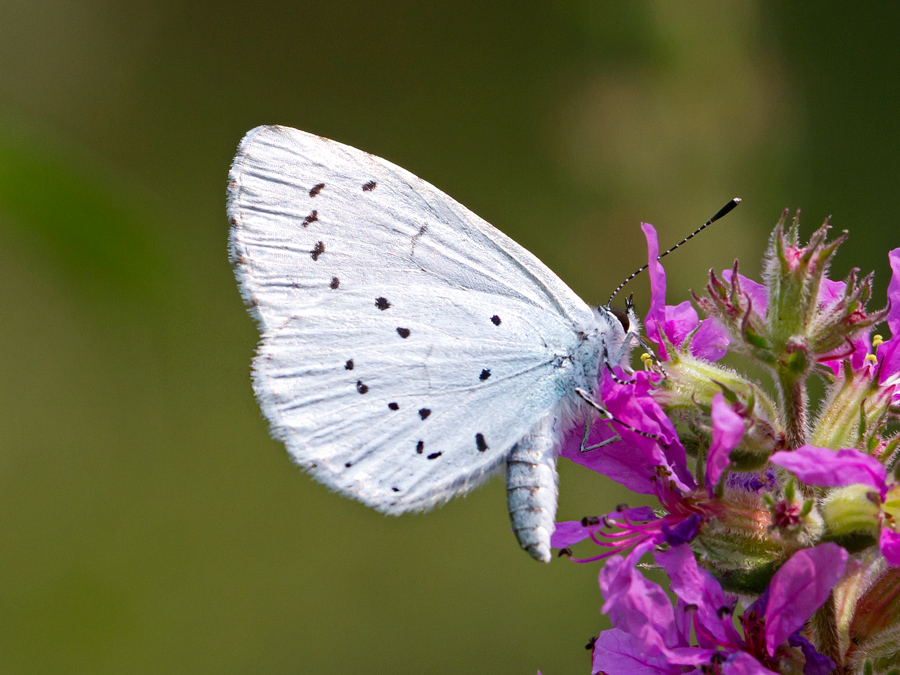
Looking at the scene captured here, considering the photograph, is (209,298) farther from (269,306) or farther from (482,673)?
(269,306)

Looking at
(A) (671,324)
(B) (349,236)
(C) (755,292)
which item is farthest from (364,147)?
(C) (755,292)

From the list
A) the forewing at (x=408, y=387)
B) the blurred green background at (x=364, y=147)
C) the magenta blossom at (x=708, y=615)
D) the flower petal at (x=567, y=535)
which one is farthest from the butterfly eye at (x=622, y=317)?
the blurred green background at (x=364, y=147)

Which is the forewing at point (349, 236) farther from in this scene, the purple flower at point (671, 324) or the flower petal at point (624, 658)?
the flower petal at point (624, 658)

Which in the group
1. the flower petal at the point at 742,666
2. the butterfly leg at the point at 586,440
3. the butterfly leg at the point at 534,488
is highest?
the butterfly leg at the point at 586,440

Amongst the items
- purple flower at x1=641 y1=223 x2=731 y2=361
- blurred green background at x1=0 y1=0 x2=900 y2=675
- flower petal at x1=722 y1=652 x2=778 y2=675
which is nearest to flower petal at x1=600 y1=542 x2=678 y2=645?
flower petal at x1=722 y1=652 x2=778 y2=675

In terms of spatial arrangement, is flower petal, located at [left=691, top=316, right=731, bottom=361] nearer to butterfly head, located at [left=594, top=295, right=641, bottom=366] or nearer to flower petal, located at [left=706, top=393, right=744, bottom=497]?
butterfly head, located at [left=594, top=295, right=641, bottom=366]

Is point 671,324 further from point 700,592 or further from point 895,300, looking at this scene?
point 700,592
